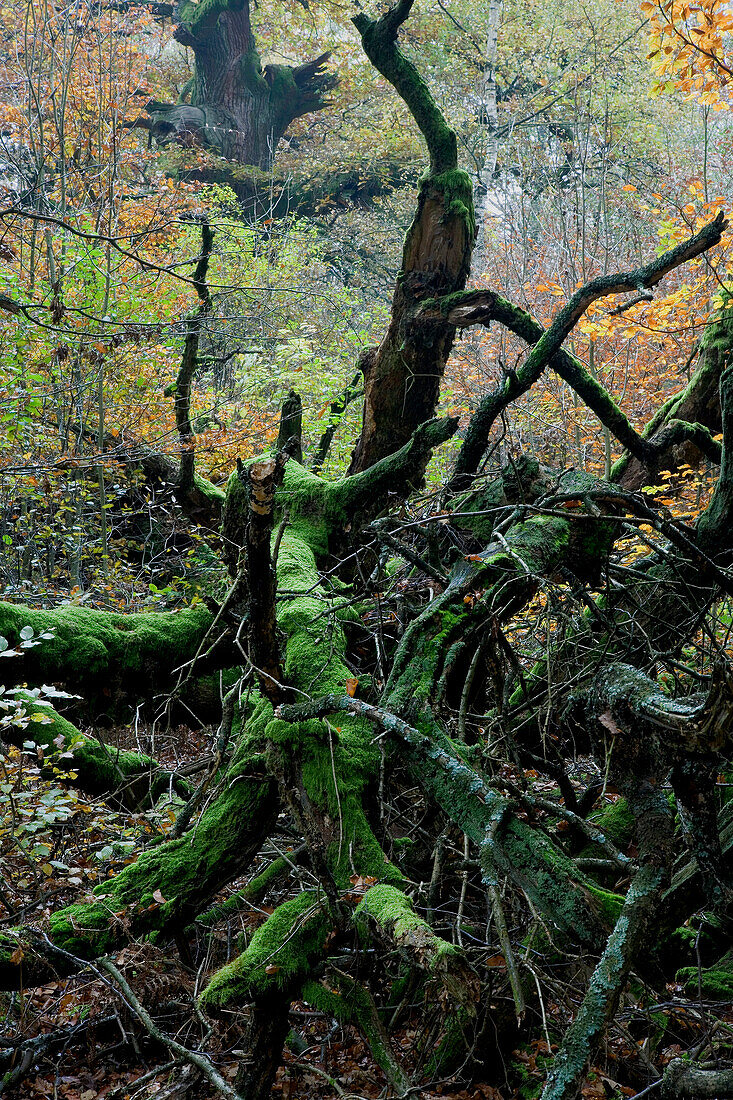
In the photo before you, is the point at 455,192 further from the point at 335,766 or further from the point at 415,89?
the point at 335,766

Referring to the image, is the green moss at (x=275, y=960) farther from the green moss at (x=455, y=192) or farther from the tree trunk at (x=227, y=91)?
the tree trunk at (x=227, y=91)

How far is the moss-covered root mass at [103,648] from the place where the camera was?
434cm

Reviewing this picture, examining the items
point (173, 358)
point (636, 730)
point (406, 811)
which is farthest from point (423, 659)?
point (173, 358)

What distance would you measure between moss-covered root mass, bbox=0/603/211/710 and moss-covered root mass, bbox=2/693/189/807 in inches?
9.2

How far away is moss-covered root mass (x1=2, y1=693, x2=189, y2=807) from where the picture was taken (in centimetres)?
445

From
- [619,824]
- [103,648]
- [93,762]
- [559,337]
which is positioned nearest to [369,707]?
[619,824]

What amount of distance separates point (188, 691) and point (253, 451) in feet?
17.9

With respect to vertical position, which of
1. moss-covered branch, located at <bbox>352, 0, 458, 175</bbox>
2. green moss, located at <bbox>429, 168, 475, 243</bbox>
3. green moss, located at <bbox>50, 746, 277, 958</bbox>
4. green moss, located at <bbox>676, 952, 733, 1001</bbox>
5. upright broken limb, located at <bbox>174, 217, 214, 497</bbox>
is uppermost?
moss-covered branch, located at <bbox>352, 0, 458, 175</bbox>

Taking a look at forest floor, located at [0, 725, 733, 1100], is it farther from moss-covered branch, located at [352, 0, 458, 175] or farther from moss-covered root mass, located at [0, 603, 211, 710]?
moss-covered branch, located at [352, 0, 458, 175]

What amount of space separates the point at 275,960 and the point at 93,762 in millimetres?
2481

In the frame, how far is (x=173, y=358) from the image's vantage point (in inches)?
388

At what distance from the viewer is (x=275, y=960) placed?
2.70m

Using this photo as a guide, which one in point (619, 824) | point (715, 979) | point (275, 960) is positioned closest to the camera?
point (275, 960)

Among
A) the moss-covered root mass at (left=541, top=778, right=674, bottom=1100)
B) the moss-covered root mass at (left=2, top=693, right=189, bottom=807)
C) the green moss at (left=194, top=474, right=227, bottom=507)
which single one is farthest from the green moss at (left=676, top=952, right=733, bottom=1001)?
the green moss at (left=194, top=474, right=227, bottom=507)
